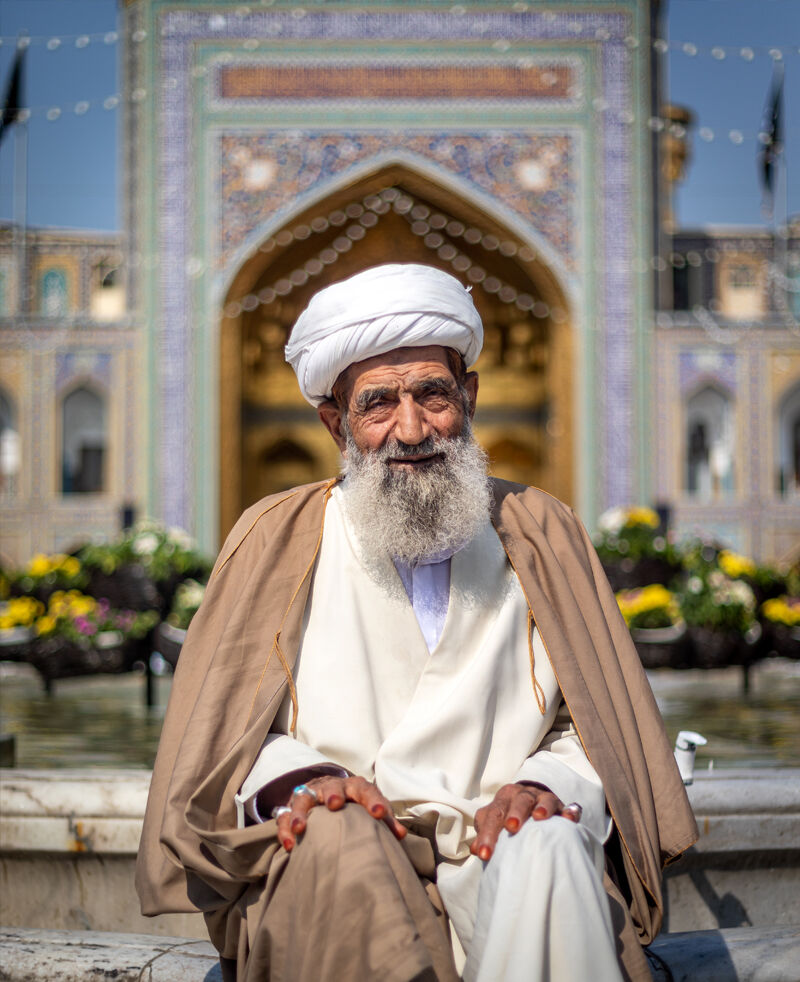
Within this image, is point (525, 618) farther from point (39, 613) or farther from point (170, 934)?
point (39, 613)

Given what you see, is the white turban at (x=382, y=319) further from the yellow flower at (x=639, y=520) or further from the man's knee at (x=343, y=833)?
the yellow flower at (x=639, y=520)

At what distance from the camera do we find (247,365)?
1167 cm

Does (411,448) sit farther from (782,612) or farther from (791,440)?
(791,440)

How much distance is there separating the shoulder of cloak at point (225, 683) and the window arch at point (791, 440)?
948 cm

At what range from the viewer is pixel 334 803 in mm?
1073

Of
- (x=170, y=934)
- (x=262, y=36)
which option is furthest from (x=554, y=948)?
(x=262, y=36)

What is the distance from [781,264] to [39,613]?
8.25 m

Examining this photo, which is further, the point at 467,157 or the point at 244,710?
the point at 467,157

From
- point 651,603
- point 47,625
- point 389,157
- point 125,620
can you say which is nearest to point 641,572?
point 651,603

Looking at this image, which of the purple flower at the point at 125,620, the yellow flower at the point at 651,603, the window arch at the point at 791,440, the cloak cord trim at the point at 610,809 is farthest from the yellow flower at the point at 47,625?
the window arch at the point at 791,440

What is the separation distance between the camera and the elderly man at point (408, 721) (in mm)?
1025

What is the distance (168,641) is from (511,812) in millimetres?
3029

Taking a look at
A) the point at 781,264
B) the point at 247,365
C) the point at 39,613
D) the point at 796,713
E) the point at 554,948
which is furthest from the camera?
the point at 247,365

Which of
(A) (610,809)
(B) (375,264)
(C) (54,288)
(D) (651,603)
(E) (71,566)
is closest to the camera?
(A) (610,809)
